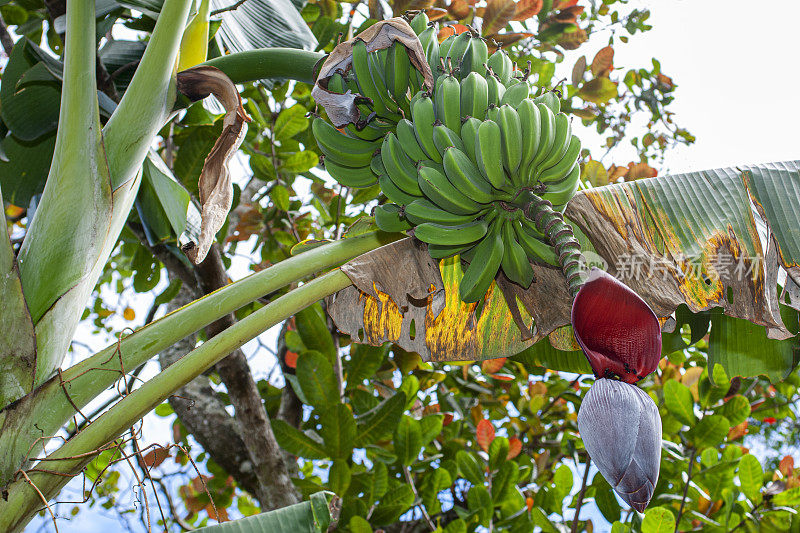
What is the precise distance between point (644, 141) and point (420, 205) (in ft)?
9.30

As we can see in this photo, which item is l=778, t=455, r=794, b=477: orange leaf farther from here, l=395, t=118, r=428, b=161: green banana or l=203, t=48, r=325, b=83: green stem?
l=203, t=48, r=325, b=83: green stem

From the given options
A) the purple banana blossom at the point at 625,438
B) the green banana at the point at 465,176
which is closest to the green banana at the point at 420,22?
the green banana at the point at 465,176

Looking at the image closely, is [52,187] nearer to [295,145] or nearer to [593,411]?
[593,411]

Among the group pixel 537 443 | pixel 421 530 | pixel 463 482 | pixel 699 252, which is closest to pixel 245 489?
pixel 421 530

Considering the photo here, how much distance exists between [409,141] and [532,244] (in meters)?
0.28

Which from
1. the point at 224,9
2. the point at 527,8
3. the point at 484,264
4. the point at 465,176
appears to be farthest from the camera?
the point at 527,8

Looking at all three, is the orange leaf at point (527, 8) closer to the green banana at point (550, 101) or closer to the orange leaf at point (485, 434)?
the green banana at point (550, 101)

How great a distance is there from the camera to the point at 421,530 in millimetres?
2234

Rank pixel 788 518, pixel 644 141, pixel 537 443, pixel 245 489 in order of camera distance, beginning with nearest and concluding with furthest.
A: pixel 788 518 < pixel 245 489 < pixel 537 443 < pixel 644 141

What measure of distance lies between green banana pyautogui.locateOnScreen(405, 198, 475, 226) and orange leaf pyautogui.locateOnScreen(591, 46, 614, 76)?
172 centimetres

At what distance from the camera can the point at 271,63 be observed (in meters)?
1.05

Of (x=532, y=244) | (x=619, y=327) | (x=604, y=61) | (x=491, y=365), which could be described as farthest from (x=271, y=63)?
(x=604, y=61)

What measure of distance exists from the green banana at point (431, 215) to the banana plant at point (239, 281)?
7 centimetres

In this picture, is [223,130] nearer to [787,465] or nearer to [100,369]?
[100,369]
